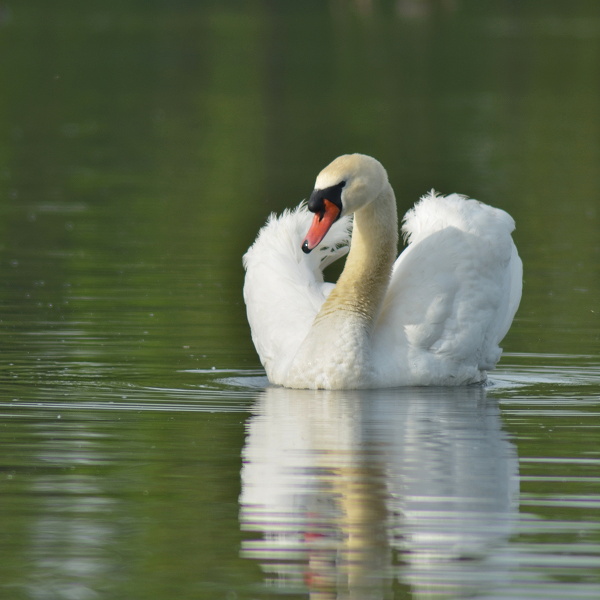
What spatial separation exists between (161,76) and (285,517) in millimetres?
50829

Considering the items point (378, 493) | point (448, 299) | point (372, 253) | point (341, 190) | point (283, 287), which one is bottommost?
point (378, 493)

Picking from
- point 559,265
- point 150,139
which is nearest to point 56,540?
point 559,265

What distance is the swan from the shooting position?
37.4 ft

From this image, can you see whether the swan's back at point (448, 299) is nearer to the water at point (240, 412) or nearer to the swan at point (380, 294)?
the swan at point (380, 294)

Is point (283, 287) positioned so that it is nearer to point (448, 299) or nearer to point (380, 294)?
point (380, 294)

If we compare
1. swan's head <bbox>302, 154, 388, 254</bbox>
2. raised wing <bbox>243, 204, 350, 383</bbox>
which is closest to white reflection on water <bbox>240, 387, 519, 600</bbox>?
raised wing <bbox>243, 204, 350, 383</bbox>

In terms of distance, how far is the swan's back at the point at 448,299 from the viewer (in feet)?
37.5

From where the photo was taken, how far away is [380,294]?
12.0 m

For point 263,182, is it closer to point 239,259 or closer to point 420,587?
point 239,259

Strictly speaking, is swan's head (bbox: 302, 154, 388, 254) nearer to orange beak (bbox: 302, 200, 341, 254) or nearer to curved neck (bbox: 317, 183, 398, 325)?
orange beak (bbox: 302, 200, 341, 254)

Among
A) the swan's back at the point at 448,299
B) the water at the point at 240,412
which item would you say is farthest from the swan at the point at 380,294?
the water at the point at 240,412

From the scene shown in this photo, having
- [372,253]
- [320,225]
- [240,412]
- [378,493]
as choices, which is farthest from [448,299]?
[378,493]

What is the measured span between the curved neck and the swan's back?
0.37 ft

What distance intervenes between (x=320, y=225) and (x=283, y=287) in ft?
3.12
